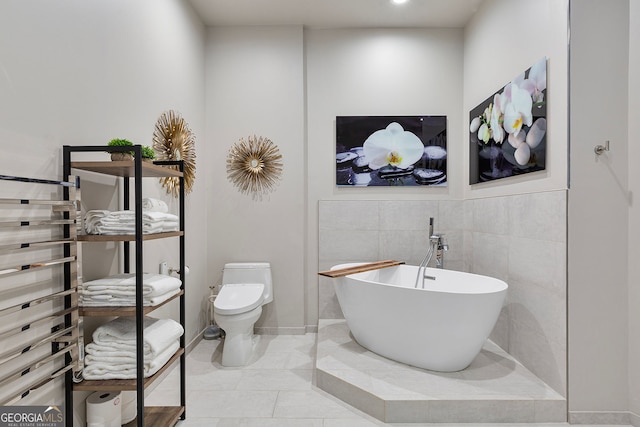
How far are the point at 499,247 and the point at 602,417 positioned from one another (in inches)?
46.2

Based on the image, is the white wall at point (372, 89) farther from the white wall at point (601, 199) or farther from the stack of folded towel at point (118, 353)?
the stack of folded towel at point (118, 353)

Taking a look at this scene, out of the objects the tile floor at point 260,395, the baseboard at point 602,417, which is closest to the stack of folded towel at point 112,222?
the tile floor at point 260,395

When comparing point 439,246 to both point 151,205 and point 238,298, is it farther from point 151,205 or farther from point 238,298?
point 151,205

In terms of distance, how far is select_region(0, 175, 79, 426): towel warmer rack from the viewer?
1.28 m

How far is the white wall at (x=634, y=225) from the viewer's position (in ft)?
6.30

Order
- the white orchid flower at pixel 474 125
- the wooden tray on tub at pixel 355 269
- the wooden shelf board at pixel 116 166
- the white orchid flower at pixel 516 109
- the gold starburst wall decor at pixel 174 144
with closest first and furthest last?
the wooden shelf board at pixel 116 166 < the white orchid flower at pixel 516 109 < the gold starburst wall decor at pixel 174 144 < the wooden tray on tub at pixel 355 269 < the white orchid flower at pixel 474 125

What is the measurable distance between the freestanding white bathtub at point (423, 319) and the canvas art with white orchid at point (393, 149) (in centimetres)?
117

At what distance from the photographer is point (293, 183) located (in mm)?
3449

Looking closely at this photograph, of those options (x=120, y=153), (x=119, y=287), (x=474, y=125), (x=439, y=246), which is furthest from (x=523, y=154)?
(x=119, y=287)

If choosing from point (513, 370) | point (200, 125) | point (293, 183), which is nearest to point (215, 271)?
point (293, 183)

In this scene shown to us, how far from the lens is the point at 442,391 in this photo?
209 cm

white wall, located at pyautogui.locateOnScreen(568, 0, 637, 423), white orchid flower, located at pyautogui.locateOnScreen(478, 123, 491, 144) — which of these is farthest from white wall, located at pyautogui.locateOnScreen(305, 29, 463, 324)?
white wall, located at pyautogui.locateOnScreen(568, 0, 637, 423)

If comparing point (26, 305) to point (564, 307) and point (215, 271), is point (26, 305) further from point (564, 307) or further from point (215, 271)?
point (564, 307)

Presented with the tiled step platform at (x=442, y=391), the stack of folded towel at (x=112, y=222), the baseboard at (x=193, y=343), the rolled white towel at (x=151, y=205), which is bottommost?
the baseboard at (x=193, y=343)
